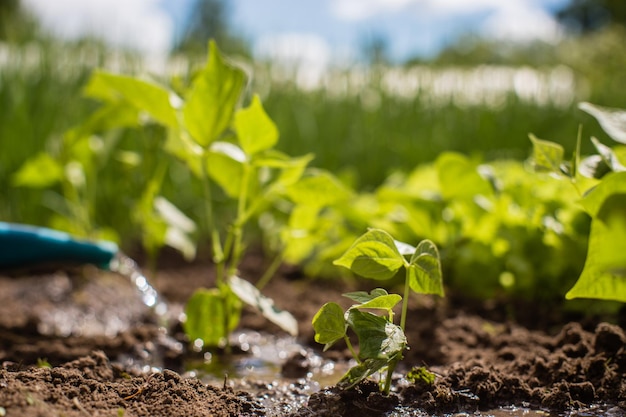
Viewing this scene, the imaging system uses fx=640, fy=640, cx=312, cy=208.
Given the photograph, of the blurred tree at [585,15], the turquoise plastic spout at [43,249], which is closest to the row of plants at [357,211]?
the turquoise plastic spout at [43,249]

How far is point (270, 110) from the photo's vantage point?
12.5ft

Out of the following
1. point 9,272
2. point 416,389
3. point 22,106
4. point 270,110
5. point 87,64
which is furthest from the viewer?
point 270,110

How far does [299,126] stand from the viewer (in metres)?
3.86

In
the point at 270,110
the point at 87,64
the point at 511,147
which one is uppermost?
the point at 87,64

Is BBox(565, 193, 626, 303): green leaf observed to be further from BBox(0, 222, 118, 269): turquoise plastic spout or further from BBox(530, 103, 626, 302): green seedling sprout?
BBox(0, 222, 118, 269): turquoise plastic spout

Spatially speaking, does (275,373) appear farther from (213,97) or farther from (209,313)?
(213,97)

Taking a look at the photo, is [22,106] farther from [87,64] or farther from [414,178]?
[414,178]

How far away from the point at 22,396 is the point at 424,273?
0.57 m

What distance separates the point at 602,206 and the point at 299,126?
3259 millimetres

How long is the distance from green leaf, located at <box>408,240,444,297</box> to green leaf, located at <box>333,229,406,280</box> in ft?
0.11

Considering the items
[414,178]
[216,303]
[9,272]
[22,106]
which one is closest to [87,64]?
[22,106]

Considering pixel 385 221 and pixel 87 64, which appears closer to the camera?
pixel 385 221

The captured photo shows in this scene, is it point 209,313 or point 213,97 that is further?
point 209,313

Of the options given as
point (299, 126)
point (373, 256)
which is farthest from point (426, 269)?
point (299, 126)
